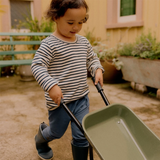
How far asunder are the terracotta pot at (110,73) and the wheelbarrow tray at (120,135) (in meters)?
2.86

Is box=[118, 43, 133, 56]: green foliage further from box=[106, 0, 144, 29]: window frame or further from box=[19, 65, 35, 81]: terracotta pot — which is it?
box=[19, 65, 35, 81]: terracotta pot

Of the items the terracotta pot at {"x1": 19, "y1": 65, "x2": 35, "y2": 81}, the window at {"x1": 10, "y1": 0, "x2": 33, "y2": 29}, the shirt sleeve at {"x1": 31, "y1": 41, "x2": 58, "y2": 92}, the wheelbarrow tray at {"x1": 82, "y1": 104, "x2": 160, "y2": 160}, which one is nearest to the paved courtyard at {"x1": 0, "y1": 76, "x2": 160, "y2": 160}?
the terracotta pot at {"x1": 19, "y1": 65, "x2": 35, "y2": 81}

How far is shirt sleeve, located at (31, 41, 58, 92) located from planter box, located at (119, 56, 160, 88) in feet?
7.28

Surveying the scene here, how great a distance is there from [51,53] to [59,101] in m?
0.34

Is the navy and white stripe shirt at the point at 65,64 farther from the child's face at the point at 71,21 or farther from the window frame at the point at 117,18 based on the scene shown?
the window frame at the point at 117,18

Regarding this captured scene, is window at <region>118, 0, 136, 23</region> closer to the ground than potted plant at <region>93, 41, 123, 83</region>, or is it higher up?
higher up

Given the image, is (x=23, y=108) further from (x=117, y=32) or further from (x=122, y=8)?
(x=122, y=8)

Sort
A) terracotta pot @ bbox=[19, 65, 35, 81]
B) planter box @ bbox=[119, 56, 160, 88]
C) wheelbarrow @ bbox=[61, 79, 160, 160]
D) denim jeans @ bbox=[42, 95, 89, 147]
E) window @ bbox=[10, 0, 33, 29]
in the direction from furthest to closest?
window @ bbox=[10, 0, 33, 29]
terracotta pot @ bbox=[19, 65, 35, 81]
planter box @ bbox=[119, 56, 160, 88]
denim jeans @ bbox=[42, 95, 89, 147]
wheelbarrow @ bbox=[61, 79, 160, 160]

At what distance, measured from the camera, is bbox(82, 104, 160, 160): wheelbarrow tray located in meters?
1.22

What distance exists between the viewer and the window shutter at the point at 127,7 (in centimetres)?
448

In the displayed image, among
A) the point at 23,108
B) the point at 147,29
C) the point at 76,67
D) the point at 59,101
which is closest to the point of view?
the point at 59,101

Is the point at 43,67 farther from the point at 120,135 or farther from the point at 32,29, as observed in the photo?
the point at 32,29

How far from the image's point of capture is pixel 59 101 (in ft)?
4.09

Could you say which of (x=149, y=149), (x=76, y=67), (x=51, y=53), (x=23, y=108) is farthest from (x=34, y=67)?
(x=23, y=108)
